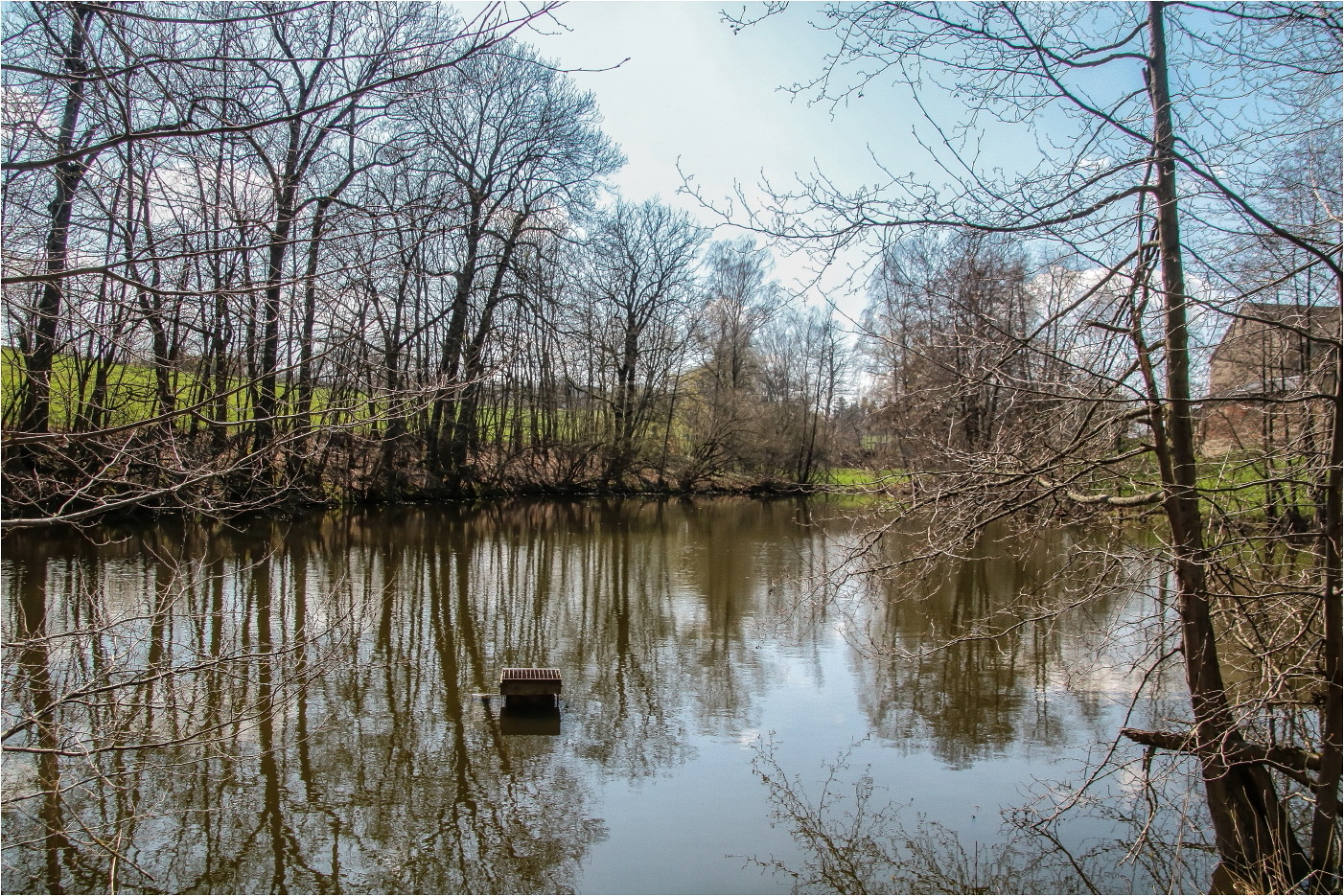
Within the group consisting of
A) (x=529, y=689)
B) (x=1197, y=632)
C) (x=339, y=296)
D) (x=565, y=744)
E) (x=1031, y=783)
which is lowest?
(x=1031, y=783)

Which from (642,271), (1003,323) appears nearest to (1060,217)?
(1003,323)

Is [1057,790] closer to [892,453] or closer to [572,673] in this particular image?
[892,453]

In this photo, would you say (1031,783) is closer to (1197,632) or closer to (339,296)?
(1197,632)

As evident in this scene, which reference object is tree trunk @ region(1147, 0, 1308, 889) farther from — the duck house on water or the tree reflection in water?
the duck house on water

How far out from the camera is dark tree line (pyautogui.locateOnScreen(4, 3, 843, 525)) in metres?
3.26

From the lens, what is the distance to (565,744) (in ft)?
24.7

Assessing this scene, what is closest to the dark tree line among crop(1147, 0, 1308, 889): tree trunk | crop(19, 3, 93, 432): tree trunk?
crop(19, 3, 93, 432): tree trunk

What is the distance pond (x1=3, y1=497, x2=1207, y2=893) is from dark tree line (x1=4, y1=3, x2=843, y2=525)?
1038 millimetres

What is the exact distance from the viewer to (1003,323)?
5.32 meters

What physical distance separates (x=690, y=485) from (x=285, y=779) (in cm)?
2839

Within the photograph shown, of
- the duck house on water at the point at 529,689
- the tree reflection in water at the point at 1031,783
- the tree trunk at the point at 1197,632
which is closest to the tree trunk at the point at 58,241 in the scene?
the tree reflection in water at the point at 1031,783

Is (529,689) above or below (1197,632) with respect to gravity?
below

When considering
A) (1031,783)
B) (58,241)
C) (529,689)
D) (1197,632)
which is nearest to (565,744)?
(529,689)

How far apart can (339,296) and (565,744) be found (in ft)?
16.3
